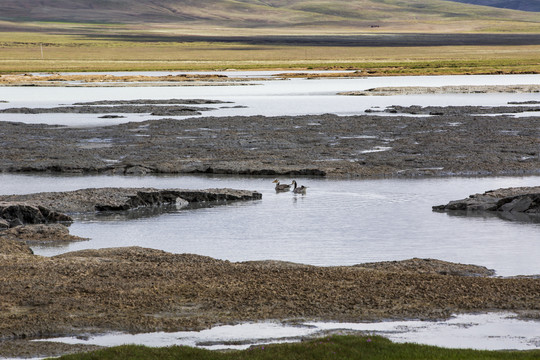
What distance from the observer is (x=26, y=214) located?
22.1 meters

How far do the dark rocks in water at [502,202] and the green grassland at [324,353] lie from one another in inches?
533

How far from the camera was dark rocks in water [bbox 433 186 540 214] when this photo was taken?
23.6 meters

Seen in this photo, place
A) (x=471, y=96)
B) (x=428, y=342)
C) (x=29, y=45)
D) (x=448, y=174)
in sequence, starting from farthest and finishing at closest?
1. (x=29, y=45)
2. (x=471, y=96)
3. (x=448, y=174)
4. (x=428, y=342)

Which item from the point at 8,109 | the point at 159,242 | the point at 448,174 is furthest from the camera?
the point at 8,109

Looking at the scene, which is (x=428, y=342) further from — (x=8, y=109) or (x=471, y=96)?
(x=471, y=96)

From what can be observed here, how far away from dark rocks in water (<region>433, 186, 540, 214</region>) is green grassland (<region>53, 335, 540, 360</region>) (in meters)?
13.5

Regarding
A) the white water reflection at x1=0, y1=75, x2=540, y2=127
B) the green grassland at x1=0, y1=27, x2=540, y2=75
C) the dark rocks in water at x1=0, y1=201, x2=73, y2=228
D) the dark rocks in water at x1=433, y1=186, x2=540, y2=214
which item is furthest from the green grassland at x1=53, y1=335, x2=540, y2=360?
the green grassland at x1=0, y1=27, x2=540, y2=75

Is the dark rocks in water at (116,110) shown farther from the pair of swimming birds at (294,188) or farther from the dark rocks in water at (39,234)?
the dark rocks in water at (39,234)

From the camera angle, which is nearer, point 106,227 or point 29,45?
point 106,227

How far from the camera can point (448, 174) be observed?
30.7 metres

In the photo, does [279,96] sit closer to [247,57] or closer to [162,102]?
[162,102]

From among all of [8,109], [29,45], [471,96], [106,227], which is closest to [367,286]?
[106,227]

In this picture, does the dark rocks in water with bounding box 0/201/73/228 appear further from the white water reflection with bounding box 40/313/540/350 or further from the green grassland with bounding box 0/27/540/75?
the green grassland with bounding box 0/27/540/75

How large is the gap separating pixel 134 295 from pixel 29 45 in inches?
6484
